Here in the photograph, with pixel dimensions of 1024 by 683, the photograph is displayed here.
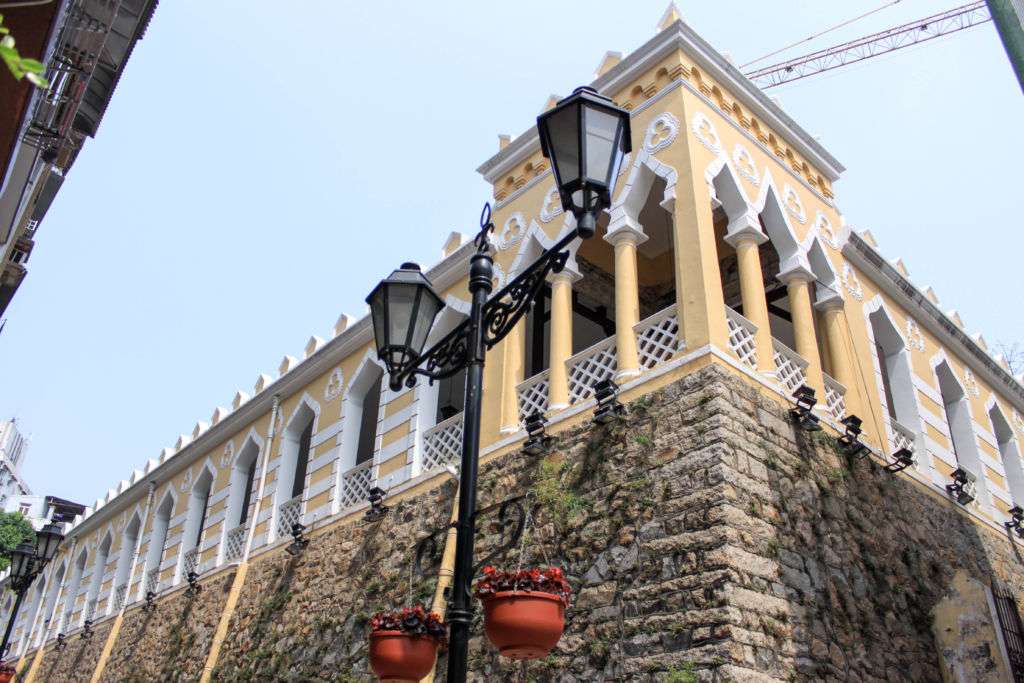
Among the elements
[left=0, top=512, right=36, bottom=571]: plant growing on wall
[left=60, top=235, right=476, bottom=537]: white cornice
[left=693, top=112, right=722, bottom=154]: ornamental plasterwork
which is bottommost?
[left=693, top=112, right=722, bottom=154]: ornamental plasterwork

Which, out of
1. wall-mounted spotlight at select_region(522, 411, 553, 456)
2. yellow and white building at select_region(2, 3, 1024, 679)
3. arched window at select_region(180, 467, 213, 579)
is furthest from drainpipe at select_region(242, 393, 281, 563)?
wall-mounted spotlight at select_region(522, 411, 553, 456)

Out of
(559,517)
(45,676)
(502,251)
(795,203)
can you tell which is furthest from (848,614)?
(45,676)

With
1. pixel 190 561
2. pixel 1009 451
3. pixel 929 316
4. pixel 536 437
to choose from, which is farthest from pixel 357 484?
pixel 1009 451

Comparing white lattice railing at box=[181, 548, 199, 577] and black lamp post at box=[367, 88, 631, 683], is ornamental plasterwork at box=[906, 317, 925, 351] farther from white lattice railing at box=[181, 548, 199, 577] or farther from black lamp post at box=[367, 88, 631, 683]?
white lattice railing at box=[181, 548, 199, 577]

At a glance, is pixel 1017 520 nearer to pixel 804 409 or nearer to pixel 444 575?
pixel 804 409

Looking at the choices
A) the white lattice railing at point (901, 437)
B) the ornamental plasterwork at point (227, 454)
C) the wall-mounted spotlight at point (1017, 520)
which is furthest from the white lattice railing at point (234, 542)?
the wall-mounted spotlight at point (1017, 520)

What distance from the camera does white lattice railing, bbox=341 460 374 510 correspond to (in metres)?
11.4

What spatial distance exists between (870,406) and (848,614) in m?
2.91

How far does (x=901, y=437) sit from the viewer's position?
9.73 meters

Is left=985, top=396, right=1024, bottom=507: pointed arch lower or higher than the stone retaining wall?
higher

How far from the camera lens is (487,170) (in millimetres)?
10906

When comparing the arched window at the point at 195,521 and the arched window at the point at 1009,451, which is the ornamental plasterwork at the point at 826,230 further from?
the arched window at the point at 195,521

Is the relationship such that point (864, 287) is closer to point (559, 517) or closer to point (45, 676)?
point (559, 517)

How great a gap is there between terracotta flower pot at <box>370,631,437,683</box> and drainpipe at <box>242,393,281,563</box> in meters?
8.95
